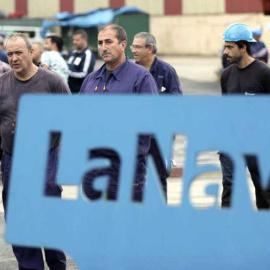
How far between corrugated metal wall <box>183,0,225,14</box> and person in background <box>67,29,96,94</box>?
33905 millimetres

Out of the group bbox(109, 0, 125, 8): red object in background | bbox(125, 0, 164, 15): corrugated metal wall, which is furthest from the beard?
bbox(109, 0, 125, 8): red object in background

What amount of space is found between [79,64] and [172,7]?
36052 mm

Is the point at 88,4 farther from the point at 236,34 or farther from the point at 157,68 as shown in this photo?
the point at 236,34

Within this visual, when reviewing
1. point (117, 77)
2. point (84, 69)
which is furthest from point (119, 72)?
point (84, 69)

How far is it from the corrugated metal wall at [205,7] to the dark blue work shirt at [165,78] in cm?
3810

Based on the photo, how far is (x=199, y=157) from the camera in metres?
11.4

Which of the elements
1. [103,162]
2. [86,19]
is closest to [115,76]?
[103,162]

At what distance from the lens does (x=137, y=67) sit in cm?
592

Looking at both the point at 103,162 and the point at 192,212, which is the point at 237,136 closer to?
the point at 192,212

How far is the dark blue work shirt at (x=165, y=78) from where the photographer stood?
A: 7875 millimetres

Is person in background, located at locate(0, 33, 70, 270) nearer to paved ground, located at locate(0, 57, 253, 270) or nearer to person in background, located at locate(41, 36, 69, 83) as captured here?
paved ground, located at locate(0, 57, 253, 270)

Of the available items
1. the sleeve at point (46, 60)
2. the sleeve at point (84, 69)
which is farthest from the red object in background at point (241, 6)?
the sleeve at point (46, 60)

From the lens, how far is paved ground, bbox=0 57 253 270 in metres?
4.70

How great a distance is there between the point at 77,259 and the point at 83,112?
63 cm
